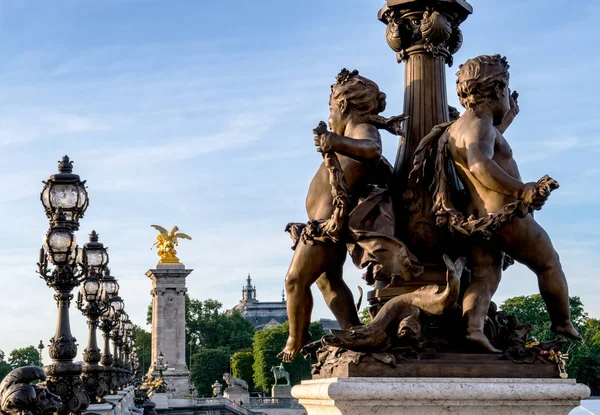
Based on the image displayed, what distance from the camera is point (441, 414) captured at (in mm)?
6117

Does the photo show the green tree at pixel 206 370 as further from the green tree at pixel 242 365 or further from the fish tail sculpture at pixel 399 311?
the fish tail sculpture at pixel 399 311

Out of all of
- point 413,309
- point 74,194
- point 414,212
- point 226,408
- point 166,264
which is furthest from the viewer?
point 166,264

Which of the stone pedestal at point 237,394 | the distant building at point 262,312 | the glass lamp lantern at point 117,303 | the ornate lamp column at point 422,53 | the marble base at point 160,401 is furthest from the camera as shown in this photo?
the distant building at point 262,312

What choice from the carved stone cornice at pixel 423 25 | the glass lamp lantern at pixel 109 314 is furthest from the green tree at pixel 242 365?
the carved stone cornice at pixel 423 25

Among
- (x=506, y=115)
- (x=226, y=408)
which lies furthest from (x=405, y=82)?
(x=226, y=408)

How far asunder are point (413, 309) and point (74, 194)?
333 inches

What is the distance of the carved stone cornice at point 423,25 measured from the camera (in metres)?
7.44

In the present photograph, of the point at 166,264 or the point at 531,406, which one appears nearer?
the point at 531,406

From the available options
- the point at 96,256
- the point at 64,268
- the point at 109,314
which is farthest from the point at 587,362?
the point at 64,268

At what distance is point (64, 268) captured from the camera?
548 inches

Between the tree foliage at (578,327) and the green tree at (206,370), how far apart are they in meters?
45.3

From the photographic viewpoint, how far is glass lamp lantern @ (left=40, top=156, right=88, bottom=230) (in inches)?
553

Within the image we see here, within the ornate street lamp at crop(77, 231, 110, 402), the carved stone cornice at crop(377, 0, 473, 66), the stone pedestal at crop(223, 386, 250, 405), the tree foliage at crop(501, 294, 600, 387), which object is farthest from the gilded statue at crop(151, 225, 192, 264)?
the carved stone cornice at crop(377, 0, 473, 66)

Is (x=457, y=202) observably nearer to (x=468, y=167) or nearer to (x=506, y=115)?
(x=468, y=167)
